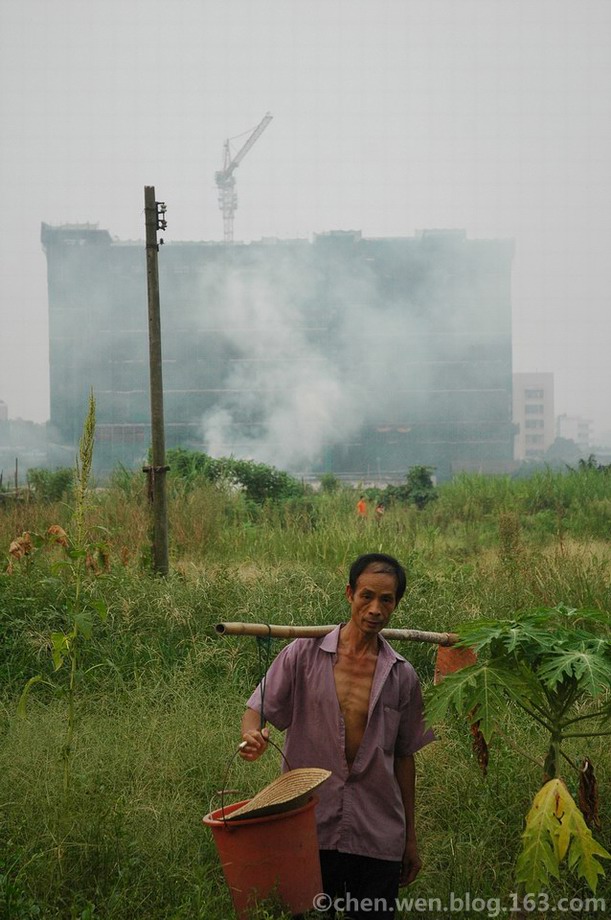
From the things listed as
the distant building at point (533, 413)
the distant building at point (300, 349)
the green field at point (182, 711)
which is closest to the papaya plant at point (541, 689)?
the green field at point (182, 711)

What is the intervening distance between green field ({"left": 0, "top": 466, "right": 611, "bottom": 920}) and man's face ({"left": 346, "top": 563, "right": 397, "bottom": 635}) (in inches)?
31.7

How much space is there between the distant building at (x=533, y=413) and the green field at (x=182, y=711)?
71.0 m

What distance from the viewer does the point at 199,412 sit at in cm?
7594

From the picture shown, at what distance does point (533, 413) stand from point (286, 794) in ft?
269

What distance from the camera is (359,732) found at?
3.36m

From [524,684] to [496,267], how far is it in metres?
80.6

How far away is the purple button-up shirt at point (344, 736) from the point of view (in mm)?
3287

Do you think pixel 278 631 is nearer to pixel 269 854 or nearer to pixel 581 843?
pixel 269 854

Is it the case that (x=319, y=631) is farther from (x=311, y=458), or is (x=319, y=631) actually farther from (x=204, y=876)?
(x=311, y=458)

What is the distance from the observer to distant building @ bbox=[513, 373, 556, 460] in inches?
3206

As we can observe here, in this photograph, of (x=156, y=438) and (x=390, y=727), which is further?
(x=156, y=438)

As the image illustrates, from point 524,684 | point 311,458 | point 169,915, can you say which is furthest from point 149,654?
point 311,458

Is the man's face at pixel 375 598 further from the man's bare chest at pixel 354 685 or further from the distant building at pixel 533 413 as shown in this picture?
the distant building at pixel 533 413

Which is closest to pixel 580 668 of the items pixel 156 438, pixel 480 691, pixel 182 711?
pixel 480 691
